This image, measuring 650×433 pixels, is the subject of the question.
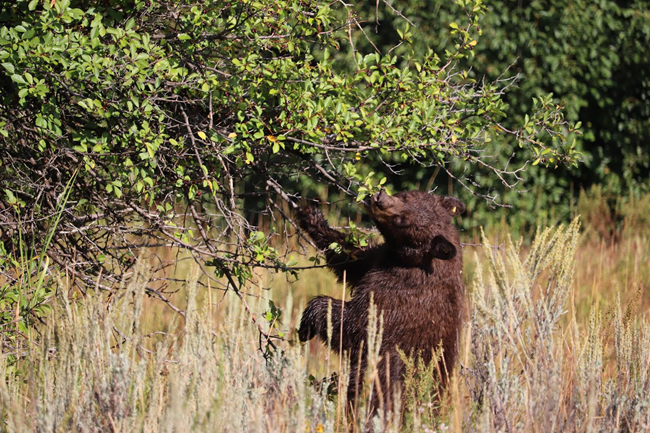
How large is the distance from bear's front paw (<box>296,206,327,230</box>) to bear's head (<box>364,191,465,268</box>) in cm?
54

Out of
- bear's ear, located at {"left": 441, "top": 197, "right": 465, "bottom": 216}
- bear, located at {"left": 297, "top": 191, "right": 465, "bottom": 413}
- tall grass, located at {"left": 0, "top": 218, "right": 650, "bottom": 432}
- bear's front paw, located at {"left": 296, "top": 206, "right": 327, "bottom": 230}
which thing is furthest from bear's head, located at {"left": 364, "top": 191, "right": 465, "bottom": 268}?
tall grass, located at {"left": 0, "top": 218, "right": 650, "bottom": 432}

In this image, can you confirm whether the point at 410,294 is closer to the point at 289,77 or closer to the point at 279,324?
the point at 279,324

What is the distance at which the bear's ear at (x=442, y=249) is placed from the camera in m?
4.60

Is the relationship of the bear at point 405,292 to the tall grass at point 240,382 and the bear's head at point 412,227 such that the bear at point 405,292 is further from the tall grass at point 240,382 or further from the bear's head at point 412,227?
the tall grass at point 240,382

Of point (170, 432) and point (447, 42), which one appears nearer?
point (170, 432)

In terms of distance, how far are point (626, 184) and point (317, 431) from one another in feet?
24.1

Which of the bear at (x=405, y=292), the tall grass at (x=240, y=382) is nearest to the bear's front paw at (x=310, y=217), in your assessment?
the bear at (x=405, y=292)

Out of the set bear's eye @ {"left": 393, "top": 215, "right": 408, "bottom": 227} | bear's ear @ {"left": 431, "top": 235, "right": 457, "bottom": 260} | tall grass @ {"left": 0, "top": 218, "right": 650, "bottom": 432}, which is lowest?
tall grass @ {"left": 0, "top": 218, "right": 650, "bottom": 432}

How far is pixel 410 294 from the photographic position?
15.6 ft

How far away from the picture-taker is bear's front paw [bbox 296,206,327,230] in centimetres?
526

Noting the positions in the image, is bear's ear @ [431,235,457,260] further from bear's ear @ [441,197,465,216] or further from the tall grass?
the tall grass

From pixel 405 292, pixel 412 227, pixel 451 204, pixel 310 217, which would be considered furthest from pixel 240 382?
pixel 451 204

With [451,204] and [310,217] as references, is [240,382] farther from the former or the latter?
[451,204]

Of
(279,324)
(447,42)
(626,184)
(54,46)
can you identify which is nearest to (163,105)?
(54,46)
